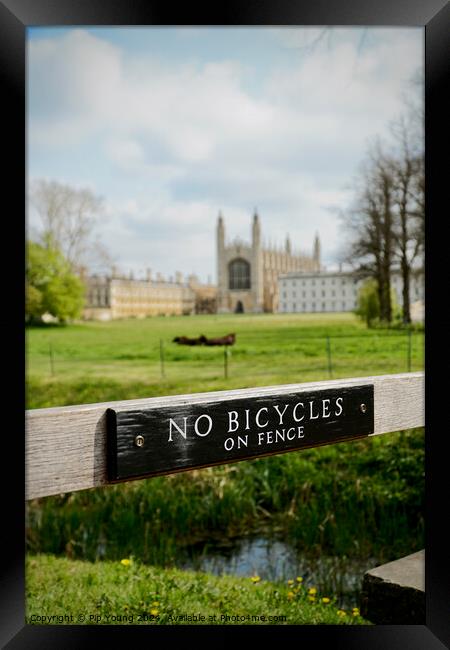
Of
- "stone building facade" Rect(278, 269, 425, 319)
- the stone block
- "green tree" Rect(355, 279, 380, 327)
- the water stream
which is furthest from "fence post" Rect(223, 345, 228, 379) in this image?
the stone block

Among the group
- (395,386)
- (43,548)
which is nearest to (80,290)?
(43,548)

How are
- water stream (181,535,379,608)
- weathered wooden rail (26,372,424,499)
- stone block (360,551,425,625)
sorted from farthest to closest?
water stream (181,535,379,608) < stone block (360,551,425,625) < weathered wooden rail (26,372,424,499)

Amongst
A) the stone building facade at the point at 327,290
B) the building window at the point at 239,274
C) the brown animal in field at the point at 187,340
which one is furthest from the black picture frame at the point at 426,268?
the building window at the point at 239,274

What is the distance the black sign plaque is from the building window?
19.9 ft

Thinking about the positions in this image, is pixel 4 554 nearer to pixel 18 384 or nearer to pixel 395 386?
pixel 18 384

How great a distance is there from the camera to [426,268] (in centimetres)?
185

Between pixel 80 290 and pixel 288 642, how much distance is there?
5.31 meters

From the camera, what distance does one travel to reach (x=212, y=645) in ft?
5.92

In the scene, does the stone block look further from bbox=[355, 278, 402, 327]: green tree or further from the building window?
the building window

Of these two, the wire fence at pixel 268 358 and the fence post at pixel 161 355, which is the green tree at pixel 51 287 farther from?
the fence post at pixel 161 355

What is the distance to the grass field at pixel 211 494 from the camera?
303cm

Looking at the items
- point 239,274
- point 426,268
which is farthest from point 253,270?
point 426,268

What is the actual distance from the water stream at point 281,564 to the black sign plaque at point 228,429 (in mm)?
1830

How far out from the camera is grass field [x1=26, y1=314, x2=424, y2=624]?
9.93 ft
